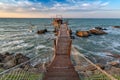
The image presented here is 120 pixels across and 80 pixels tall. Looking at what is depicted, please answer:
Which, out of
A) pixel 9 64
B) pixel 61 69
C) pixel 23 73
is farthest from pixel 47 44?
pixel 61 69

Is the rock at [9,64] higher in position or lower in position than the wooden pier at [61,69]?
lower

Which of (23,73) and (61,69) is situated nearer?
(61,69)

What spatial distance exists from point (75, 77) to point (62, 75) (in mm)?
564

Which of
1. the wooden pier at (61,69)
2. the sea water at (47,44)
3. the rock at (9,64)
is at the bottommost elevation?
the sea water at (47,44)

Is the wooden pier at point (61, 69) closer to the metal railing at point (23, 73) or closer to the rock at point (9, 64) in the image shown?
the metal railing at point (23, 73)

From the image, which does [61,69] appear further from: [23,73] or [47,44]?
[47,44]

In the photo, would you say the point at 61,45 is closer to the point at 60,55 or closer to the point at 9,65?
the point at 60,55

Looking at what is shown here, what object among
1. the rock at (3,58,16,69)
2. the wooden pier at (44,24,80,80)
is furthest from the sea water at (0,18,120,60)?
the wooden pier at (44,24,80,80)

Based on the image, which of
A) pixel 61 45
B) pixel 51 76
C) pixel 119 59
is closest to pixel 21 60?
pixel 61 45

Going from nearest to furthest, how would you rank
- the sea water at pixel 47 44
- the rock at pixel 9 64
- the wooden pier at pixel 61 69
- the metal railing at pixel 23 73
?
1. the wooden pier at pixel 61 69
2. the metal railing at pixel 23 73
3. the rock at pixel 9 64
4. the sea water at pixel 47 44

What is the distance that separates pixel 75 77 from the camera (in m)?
7.43

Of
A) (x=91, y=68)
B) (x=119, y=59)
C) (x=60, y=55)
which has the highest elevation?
(x=60, y=55)

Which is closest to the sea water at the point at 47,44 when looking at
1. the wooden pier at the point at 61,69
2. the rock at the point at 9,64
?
the rock at the point at 9,64

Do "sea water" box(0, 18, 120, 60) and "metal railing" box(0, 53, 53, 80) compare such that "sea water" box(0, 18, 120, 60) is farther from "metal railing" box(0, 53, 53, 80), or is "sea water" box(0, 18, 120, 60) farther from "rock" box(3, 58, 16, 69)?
"metal railing" box(0, 53, 53, 80)
